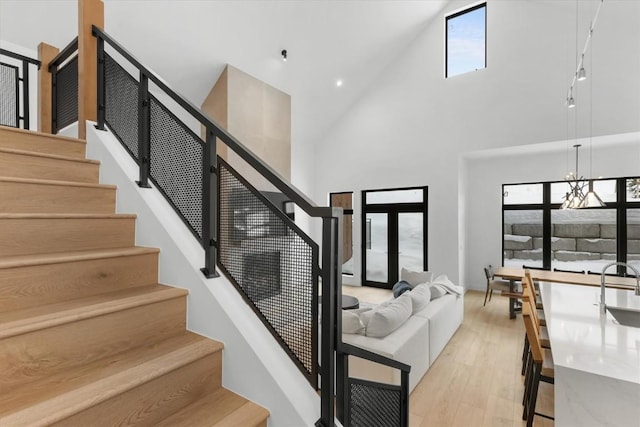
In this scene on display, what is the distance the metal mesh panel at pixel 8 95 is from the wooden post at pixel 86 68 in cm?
160

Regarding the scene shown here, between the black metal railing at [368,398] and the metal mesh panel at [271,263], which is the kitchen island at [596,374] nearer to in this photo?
the black metal railing at [368,398]

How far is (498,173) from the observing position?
655 centimetres

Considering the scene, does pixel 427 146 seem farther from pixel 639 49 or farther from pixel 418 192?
pixel 639 49

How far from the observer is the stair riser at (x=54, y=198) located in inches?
59.3

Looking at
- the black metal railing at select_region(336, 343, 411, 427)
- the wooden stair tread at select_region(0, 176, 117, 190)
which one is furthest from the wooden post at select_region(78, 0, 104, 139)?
the black metal railing at select_region(336, 343, 411, 427)

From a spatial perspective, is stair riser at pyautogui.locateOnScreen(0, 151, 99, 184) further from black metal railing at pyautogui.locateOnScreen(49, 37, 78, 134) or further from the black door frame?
the black door frame

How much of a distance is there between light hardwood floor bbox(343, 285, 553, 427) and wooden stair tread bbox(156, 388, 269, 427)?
1812 mm

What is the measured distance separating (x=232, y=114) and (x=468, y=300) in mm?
5472

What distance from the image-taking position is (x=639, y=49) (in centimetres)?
464

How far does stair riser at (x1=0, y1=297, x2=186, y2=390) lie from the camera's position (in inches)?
37.8

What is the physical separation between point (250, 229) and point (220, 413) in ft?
2.28

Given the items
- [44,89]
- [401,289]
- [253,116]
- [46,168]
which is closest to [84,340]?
[46,168]

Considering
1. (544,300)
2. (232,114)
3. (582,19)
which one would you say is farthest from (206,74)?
(582,19)

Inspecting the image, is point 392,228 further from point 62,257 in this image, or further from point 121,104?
point 62,257
